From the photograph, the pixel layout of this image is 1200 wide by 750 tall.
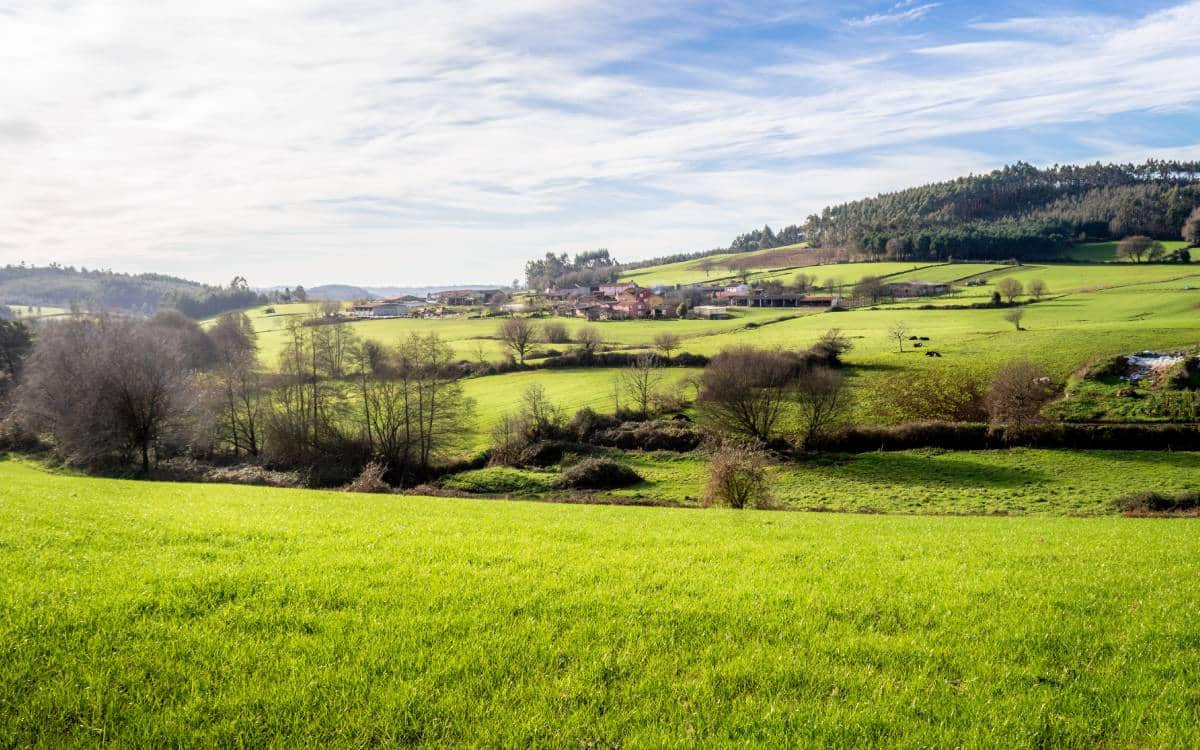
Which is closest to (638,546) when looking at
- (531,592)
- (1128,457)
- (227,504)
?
(531,592)

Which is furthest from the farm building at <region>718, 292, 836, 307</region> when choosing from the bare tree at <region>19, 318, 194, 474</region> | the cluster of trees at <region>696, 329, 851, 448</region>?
the bare tree at <region>19, 318, 194, 474</region>

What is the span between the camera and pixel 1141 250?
425ft

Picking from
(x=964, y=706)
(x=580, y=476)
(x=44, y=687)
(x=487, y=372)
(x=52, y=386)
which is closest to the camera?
(x=44, y=687)

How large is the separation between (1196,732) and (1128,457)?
4888 centimetres

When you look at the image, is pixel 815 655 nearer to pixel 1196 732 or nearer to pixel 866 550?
pixel 1196 732

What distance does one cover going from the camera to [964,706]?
600 cm

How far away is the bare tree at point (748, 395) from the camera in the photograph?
5228 cm

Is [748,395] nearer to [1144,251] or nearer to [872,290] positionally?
[872,290]

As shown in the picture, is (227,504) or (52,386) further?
(52,386)

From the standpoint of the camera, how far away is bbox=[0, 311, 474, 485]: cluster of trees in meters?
41.6

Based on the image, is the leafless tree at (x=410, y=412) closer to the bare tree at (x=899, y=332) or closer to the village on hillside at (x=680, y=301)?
the bare tree at (x=899, y=332)

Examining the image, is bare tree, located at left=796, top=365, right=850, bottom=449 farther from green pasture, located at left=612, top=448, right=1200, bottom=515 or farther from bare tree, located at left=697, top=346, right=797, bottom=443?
green pasture, located at left=612, top=448, right=1200, bottom=515

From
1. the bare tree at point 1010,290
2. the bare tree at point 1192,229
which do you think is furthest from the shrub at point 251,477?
the bare tree at point 1192,229

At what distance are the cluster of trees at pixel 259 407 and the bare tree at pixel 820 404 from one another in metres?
28.4
